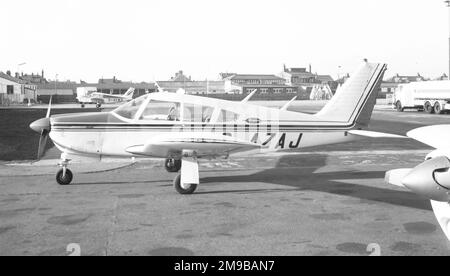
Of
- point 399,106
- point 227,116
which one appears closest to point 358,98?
point 227,116

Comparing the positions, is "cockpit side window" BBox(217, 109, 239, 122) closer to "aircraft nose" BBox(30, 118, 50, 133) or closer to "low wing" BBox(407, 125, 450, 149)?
"aircraft nose" BBox(30, 118, 50, 133)

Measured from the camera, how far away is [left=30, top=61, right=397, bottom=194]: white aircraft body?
8844 mm

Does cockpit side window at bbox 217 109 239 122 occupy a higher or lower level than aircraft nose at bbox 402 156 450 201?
higher

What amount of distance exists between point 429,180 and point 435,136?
1102 millimetres

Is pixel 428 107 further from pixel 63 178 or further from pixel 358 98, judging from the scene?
pixel 63 178

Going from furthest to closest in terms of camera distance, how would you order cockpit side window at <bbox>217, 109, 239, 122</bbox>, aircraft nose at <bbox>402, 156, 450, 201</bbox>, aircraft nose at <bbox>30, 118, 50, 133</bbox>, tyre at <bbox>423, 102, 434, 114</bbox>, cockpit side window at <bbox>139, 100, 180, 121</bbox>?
tyre at <bbox>423, 102, 434, 114</bbox> → cockpit side window at <bbox>217, 109, 239, 122</bbox> → cockpit side window at <bbox>139, 100, 180, 121</bbox> → aircraft nose at <bbox>30, 118, 50, 133</bbox> → aircraft nose at <bbox>402, 156, 450, 201</bbox>

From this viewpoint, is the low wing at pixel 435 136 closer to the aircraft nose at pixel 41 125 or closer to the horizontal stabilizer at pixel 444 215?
the horizontal stabilizer at pixel 444 215

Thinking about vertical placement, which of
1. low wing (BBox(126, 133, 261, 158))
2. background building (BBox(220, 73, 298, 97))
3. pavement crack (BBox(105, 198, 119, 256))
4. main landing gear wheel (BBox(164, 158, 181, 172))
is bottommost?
pavement crack (BBox(105, 198, 119, 256))

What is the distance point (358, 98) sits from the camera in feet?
34.8

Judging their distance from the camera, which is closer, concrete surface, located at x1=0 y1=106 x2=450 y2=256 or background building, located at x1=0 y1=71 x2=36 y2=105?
concrete surface, located at x1=0 y1=106 x2=450 y2=256

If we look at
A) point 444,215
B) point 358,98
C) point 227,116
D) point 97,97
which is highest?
point 358,98

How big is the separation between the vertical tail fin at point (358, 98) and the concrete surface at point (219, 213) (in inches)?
57.5

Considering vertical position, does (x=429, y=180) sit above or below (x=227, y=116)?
below

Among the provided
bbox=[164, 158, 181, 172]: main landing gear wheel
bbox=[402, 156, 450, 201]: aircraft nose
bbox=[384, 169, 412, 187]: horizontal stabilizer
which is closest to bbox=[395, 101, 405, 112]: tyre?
bbox=[164, 158, 181, 172]: main landing gear wheel
